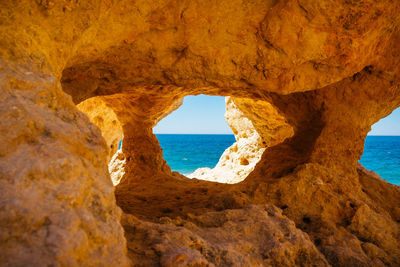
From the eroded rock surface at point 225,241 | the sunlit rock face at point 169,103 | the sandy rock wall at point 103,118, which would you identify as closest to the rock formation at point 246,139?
the sunlit rock face at point 169,103

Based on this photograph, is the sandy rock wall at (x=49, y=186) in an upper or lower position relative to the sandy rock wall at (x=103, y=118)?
lower

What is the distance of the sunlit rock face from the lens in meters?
0.99

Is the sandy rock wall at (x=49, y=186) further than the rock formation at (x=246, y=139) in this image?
No

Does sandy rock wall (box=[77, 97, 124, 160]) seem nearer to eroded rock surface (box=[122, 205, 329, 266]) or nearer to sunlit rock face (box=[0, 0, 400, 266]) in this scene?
sunlit rock face (box=[0, 0, 400, 266])

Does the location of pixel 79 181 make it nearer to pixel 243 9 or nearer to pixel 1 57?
pixel 1 57

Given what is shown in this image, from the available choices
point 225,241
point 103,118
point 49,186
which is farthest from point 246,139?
point 49,186

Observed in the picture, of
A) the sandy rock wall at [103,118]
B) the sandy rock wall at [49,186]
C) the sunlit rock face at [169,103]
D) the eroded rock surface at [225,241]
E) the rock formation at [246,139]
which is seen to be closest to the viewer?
the sandy rock wall at [49,186]

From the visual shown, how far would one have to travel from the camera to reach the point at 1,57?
4.56ft

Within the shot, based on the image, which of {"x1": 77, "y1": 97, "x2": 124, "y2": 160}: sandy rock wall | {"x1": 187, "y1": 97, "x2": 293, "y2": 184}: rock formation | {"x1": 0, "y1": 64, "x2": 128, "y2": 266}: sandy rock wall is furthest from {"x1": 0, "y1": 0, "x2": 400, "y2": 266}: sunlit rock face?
{"x1": 187, "y1": 97, "x2": 293, "y2": 184}: rock formation

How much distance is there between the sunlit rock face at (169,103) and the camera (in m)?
0.99

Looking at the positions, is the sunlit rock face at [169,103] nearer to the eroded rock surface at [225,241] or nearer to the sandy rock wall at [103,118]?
the eroded rock surface at [225,241]

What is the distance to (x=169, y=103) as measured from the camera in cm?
586

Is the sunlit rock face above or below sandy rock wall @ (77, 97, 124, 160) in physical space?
below

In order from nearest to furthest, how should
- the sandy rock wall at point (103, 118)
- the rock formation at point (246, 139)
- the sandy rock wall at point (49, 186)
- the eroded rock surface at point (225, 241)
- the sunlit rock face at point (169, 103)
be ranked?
the sandy rock wall at point (49, 186) < the sunlit rock face at point (169, 103) < the eroded rock surface at point (225, 241) < the sandy rock wall at point (103, 118) < the rock formation at point (246, 139)
